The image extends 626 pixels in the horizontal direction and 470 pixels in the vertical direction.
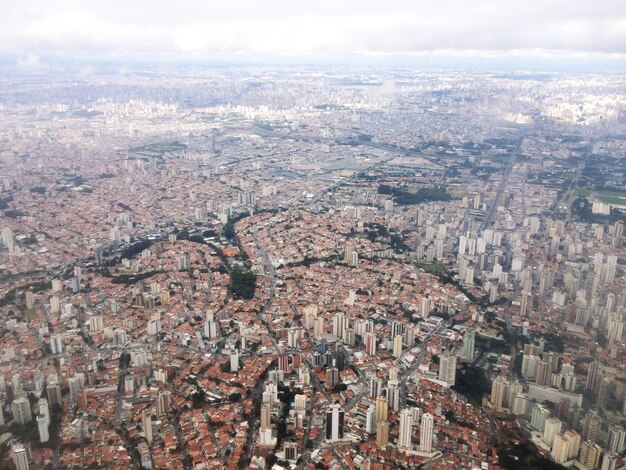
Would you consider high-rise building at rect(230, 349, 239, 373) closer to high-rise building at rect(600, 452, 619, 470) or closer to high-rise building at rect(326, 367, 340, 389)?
high-rise building at rect(326, 367, 340, 389)

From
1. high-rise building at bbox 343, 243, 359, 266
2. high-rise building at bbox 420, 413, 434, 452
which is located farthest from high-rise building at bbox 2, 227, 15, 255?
high-rise building at bbox 420, 413, 434, 452

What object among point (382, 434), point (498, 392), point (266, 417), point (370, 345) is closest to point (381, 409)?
point (382, 434)

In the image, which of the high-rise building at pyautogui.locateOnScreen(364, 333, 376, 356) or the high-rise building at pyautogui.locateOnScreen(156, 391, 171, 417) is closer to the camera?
the high-rise building at pyautogui.locateOnScreen(156, 391, 171, 417)

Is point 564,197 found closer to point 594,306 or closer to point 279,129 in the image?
point 594,306

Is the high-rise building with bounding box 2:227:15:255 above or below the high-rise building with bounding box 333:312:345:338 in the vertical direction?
above

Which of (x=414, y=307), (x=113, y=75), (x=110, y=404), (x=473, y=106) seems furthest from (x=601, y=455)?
(x=113, y=75)

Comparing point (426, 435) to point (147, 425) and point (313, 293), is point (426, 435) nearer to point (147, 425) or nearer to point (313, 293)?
point (147, 425)

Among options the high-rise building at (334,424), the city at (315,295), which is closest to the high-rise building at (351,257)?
the city at (315,295)
